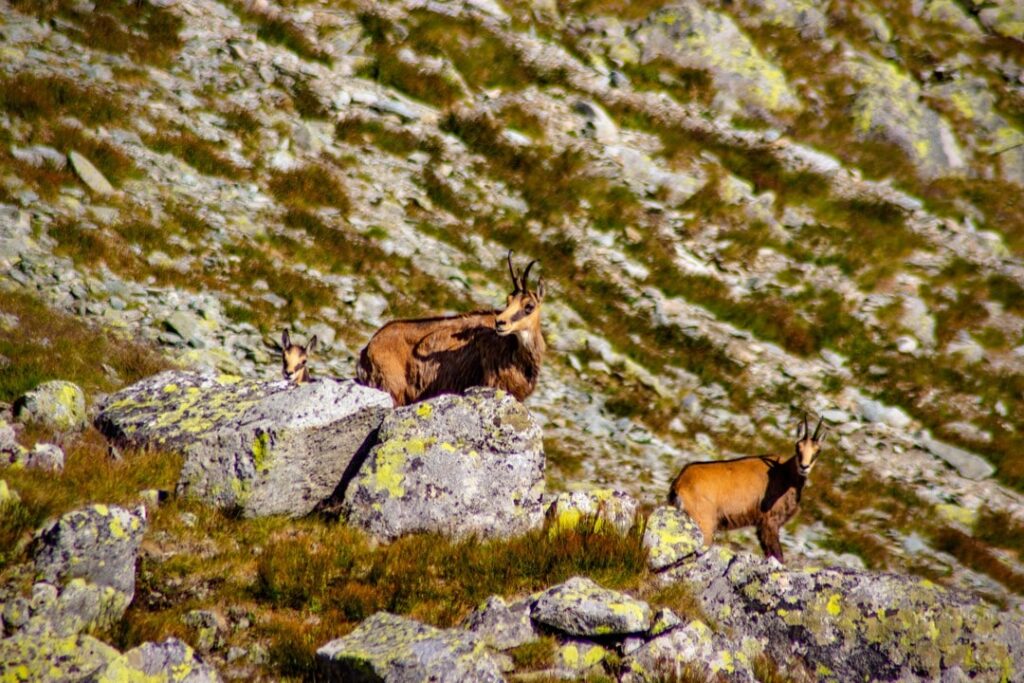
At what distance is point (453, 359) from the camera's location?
529 inches

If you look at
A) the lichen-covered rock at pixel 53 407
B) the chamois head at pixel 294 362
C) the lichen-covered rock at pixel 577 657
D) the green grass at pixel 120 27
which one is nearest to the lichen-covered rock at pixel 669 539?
the lichen-covered rock at pixel 577 657

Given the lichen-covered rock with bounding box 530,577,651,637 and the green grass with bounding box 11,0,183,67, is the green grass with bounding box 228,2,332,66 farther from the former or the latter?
the lichen-covered rock with bounding box 530,577,651,637

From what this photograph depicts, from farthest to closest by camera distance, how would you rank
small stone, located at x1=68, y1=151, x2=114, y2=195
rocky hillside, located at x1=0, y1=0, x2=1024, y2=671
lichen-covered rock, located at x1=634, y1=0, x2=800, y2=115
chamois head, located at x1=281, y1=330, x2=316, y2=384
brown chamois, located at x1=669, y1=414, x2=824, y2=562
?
1. lichen-covered rock, located at x1=634, y1=0, x2=800, y2=115
2. small stone, located at x1=68, y1=151, x2=114, y2=195
3. rocky hillside, located at x1=0, y1=0, x2=1024, y2=671
4. chamois head, located at x1=281, y1=330, x2=316, y2=384
5. brown chamois, located at x1=669, y1=414, x2=824, y2=562

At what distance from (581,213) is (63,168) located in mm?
14538

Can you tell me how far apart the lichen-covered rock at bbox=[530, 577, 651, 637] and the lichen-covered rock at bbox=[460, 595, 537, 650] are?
14 centimetres

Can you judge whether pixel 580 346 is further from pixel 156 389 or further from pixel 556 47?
pixel 556 47

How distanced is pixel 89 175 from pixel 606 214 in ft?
48.5

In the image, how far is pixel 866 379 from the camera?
22.2 metres

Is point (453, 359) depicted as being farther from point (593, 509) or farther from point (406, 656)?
point (406, 656)

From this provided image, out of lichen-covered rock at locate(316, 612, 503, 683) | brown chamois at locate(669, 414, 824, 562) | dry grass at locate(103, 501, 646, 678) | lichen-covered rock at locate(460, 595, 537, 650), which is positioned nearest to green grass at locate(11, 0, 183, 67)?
brown chamois at locate(669, 414, 824, 562)

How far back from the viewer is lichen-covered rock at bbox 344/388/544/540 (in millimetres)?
8242

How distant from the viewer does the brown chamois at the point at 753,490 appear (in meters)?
14.5

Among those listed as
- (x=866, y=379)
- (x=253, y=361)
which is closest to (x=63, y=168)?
(x=253, y=361)

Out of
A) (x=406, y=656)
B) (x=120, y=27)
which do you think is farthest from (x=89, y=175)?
(x=406, y=656)
